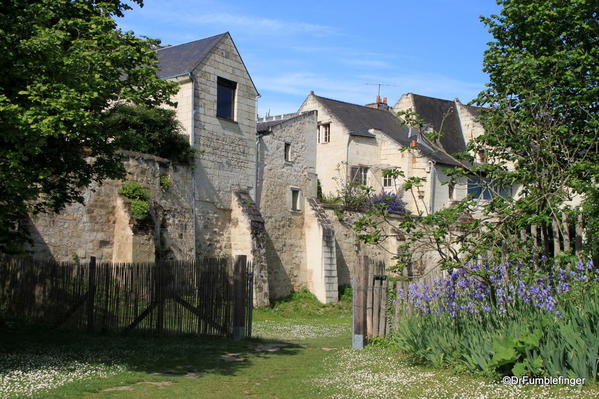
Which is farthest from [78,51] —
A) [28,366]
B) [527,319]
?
[527,319]

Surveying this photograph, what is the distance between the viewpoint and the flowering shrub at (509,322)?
7238 millimetres

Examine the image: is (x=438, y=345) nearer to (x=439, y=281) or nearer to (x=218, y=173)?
(x=439, y=281)

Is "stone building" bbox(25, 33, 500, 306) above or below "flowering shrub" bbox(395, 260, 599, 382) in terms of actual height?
above

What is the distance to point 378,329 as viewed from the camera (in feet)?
40.0

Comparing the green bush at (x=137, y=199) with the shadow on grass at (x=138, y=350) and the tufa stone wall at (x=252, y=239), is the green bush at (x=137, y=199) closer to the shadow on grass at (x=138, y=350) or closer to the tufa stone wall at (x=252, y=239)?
the tufa stone wall at (x=252, y=239)

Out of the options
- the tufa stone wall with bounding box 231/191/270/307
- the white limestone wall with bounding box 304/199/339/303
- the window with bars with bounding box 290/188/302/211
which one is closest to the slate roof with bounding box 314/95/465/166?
the window with bars with bounding box 290/188/302/211

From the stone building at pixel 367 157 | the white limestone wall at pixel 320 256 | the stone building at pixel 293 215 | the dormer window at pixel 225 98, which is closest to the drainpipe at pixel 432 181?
the stone building at pixel 367 157

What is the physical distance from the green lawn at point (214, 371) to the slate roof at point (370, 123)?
2376 cm

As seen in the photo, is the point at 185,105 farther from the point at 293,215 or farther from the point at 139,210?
the point at 293,215

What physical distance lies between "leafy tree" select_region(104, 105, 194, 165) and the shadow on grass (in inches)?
320

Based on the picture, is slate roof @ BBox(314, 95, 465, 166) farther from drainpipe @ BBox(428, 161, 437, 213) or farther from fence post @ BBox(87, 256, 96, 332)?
fence post @ BBox(87, 256, 96, 332)

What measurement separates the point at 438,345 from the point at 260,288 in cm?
1522

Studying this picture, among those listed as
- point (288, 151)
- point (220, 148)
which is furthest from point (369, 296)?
point (288, 151)

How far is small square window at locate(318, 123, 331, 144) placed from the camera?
37.2 metres
